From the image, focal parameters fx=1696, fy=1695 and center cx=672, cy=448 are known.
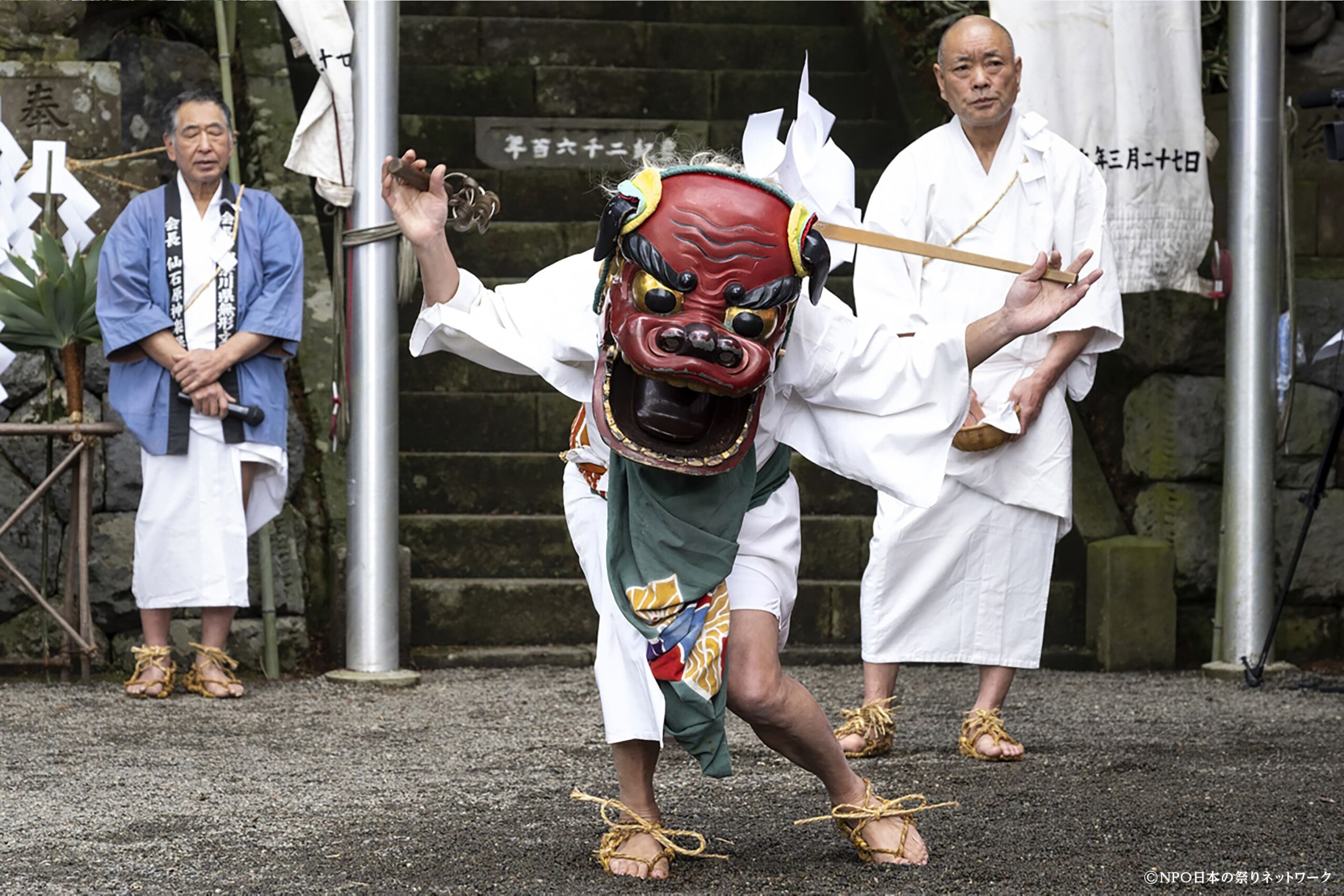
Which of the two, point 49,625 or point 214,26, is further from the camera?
point 214,26

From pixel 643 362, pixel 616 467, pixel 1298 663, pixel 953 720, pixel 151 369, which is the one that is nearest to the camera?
pixel 643 362

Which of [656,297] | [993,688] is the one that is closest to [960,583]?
[993,688]

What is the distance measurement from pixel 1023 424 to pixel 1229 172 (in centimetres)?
210

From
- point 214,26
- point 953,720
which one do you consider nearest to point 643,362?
point 953,720

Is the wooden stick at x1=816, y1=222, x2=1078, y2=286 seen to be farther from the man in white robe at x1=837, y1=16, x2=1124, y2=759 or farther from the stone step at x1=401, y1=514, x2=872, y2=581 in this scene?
the stone step at x1=401, y1=514, x2=872, y2=581

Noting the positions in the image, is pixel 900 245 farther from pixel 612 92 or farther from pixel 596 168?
pixel 612 92

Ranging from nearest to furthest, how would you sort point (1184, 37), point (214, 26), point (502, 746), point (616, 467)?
1. point (616, 467)
2. point (502, 746)
3. point (1184, 37)
4. point (214, 26)

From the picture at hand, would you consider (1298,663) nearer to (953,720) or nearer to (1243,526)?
(1243,526)

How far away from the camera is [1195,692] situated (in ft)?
18.4

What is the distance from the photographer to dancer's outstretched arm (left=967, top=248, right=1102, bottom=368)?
316 centimetres

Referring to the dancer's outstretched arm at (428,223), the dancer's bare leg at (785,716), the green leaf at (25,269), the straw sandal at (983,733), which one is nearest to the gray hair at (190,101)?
the green leaf at (25,269)

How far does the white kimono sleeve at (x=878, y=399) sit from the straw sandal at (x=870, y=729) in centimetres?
132

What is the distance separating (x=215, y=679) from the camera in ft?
17.7

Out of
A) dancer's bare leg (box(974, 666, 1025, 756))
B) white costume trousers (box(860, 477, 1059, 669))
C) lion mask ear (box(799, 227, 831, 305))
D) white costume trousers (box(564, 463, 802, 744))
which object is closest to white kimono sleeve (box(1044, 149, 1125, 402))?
white costume trousers (box(860, 477, 1059, 669))
